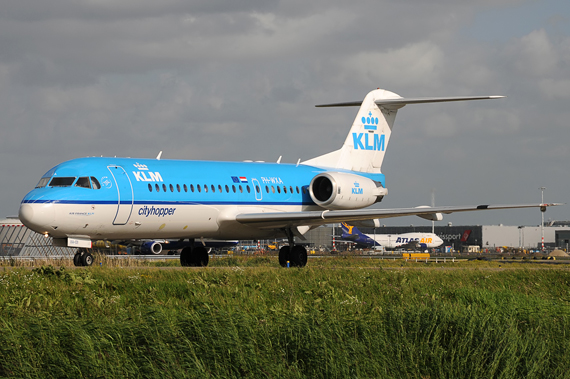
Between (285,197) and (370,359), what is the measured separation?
2000cm

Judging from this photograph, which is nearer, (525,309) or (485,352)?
(485,352)

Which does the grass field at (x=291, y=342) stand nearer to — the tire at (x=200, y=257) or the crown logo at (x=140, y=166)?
the crown logo at (x=140, y=166)

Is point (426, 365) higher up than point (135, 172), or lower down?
A: lower down

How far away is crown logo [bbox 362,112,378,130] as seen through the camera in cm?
3155

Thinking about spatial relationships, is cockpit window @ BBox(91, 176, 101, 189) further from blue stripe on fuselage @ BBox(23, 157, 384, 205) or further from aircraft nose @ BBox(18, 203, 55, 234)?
aircraft nose @ BBox(18, 203, 55, 234)

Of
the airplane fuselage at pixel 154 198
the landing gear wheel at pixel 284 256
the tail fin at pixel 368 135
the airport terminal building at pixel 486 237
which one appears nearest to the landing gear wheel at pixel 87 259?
the airplane fuselage at pixel 154 198

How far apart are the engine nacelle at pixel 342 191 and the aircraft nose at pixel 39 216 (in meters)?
Result: 11.0

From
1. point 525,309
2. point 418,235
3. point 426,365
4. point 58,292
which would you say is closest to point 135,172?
point 58,292

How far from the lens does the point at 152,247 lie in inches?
2085

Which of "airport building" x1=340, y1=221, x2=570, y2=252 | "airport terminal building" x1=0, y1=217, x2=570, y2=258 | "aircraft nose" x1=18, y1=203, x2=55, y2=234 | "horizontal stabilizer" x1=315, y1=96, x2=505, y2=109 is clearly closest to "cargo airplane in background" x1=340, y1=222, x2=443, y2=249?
"airport terminal building" x1=0, y1=217, x2=570, y2=258

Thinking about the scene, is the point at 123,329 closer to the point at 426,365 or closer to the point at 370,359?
the point at 370,359

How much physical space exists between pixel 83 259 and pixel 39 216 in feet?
7.12

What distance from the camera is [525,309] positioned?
1133cm

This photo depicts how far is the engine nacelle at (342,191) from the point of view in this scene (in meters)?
27.9
